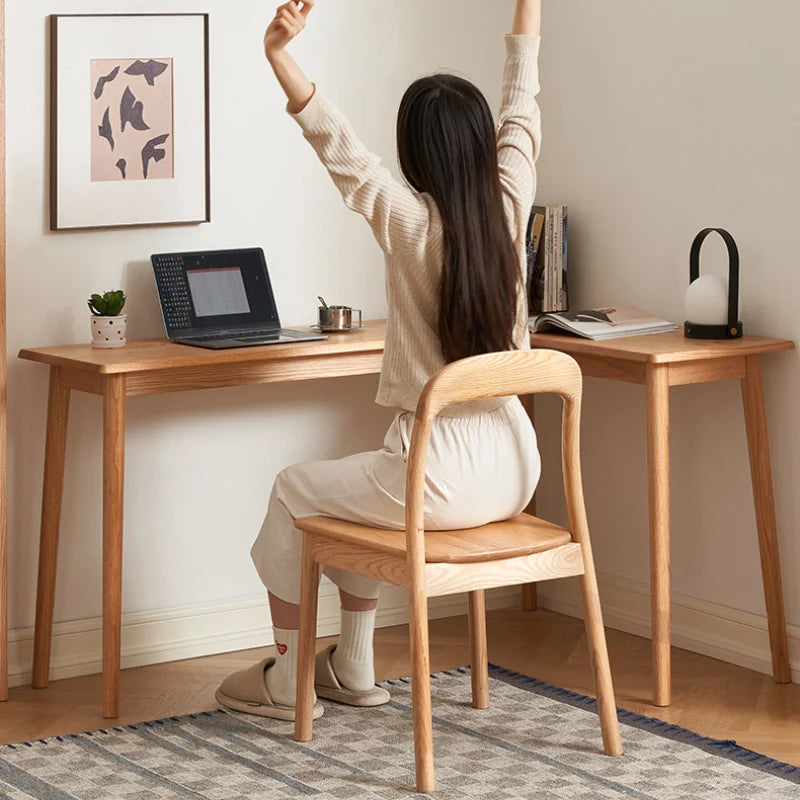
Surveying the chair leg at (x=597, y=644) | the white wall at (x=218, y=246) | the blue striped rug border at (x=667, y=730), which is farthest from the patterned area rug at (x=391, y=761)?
the white wall at (x=218, y=246)

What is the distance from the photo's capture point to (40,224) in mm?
3412

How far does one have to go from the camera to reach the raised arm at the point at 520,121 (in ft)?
9.64

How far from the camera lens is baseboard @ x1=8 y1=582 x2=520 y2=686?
3527 millimetres

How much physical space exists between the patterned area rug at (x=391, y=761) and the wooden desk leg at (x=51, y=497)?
40 cm

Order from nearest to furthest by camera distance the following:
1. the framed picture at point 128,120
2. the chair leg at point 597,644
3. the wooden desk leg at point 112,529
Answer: the chair leg at point 597,644
the wooden desk leg at point 112,529
the framed picture at point 128,120

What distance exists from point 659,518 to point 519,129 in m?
0.91

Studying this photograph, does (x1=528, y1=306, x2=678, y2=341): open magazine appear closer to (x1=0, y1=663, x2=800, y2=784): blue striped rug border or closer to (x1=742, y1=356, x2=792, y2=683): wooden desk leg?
(x1=742, y1=356, x2=792, y2=683): wooden desk leg

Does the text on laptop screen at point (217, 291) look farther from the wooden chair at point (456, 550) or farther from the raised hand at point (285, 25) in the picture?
the raised hand at point (285, 25)

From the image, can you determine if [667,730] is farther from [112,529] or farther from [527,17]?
[527,17]

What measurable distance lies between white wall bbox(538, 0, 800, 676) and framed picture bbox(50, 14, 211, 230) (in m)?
1.00

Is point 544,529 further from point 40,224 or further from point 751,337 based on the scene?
point 40,224

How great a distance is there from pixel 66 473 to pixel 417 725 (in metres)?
1.20

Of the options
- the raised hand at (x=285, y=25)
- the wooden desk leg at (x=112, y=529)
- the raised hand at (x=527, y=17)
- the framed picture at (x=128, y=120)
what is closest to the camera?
the raised hand at (x=285, y=25)

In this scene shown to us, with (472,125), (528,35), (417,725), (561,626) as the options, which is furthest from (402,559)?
(561,626)
